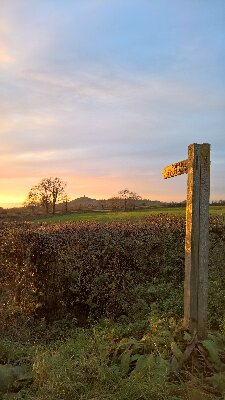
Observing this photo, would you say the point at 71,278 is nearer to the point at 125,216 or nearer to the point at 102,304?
the point at 102,304

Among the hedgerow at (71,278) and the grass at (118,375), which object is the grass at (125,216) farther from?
→ the grass at (118,375)

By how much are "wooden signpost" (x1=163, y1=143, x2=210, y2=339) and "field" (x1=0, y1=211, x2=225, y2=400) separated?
0.99 ft

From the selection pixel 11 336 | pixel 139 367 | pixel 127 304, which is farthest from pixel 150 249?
pixel 139 367

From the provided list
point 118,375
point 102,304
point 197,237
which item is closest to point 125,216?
point 102,304

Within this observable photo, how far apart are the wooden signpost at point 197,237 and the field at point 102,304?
302mm

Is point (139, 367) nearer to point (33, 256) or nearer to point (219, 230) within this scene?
point (33, 256)

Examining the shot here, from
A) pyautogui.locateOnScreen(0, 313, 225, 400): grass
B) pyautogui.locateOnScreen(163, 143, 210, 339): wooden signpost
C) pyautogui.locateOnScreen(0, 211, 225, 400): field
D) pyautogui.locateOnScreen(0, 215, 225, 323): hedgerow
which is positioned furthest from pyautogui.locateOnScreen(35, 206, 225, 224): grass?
pyautogui.locateOnScreen(0, 313, 225, 400): grass

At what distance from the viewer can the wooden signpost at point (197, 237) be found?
631cm

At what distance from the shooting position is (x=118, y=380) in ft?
17.0

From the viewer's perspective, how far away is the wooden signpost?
631 cm

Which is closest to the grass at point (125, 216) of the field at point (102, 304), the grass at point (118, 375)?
the field at point (102, 304)

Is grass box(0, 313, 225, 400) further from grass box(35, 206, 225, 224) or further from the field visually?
grass box(35, 206, 225, 224)

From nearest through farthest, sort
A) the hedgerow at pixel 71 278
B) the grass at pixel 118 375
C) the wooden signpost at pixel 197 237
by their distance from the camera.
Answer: the grass at pixel 118 375 → the wooden signpost at pixel 197 237 → the hedgerow at pixel 71 278

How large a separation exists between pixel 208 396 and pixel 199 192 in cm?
263
